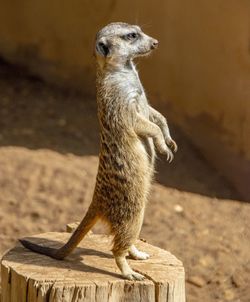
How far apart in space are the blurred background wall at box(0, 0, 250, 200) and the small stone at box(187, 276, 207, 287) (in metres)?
1.12

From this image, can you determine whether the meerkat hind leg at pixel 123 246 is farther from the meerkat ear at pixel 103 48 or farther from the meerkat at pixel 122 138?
the meerkat ear at pixel 103 48

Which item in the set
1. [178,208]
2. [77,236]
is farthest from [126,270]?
[178,208]

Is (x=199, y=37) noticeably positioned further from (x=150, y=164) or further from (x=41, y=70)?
(x=150, y=164)

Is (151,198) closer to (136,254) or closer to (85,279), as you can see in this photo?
(136,254)

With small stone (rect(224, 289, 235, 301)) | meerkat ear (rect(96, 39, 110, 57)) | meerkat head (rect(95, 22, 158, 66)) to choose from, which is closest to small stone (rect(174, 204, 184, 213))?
small stone (rect(224, 289, 235, 301))

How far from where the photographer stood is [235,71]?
21.5 ft

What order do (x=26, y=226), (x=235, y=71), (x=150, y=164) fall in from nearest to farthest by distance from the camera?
(x=150, y=164), (x=26, y=226), (x=235, y=71)

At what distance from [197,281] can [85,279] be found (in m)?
2.01

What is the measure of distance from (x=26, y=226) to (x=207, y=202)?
3.96 feet

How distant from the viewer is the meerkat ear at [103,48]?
368 centimetres

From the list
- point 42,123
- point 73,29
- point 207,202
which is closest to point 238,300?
point 207,202

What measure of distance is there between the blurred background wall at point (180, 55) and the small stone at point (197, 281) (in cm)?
112

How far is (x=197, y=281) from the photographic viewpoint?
5562 mm

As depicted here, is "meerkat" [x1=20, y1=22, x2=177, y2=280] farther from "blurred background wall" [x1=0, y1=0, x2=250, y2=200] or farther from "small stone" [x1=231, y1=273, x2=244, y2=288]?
"blurred background wall" [x1=0, y1=0, x2=250, y2=200]
